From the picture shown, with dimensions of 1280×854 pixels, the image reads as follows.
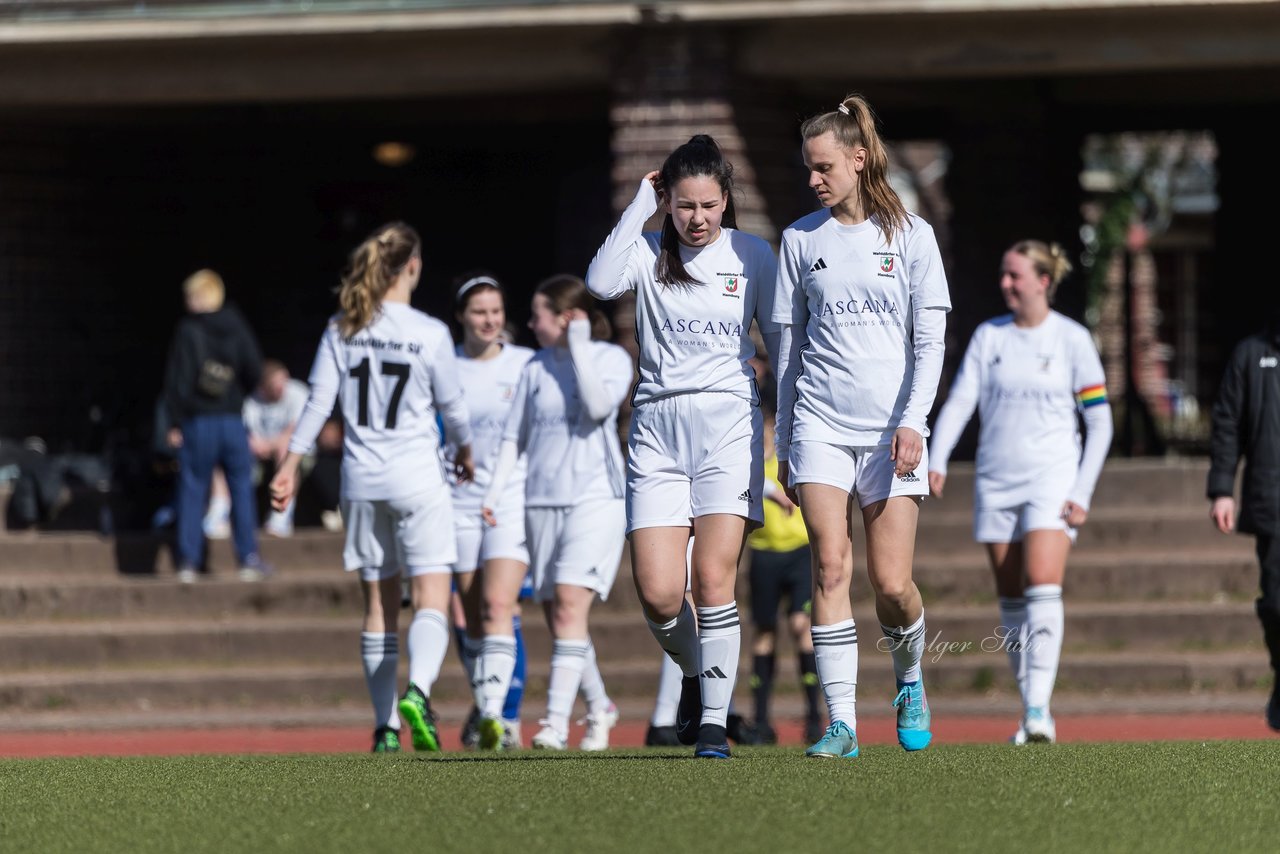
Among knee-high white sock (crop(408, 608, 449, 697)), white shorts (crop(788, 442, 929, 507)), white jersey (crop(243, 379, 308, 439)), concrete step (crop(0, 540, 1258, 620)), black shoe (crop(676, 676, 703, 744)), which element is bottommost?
black shoe (crop(676, 676, 703, 744))

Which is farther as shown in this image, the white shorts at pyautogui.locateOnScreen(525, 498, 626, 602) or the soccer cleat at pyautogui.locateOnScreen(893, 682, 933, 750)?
the white shorts at pyautogui.locateOnScreen(525, 498, 626, 602)

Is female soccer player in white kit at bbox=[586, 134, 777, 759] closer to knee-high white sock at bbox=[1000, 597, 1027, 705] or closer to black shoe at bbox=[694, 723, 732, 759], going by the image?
black shoe at bbox=[694, 723, 732, 759]

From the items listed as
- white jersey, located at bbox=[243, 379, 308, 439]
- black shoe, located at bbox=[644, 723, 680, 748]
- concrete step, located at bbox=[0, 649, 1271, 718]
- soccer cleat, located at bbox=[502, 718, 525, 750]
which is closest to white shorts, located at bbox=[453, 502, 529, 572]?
soccer cleat, located at bbox=[502, 718, 525, 750]

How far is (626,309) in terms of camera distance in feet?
50.5

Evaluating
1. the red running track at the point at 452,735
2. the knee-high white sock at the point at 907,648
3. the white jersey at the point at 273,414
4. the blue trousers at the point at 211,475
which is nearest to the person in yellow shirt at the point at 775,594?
the red running track at the point at 452,735

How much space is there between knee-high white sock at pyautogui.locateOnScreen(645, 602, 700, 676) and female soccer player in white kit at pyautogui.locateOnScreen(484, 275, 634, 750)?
226 cm

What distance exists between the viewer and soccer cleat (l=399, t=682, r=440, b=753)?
9180mm

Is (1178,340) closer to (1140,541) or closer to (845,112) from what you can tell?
(1140,541)

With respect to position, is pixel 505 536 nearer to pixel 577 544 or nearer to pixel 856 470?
pixel 577 544

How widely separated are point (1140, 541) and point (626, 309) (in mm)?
3888

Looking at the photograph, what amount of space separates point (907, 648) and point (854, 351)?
107 centimetres

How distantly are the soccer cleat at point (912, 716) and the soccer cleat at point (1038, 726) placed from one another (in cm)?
232

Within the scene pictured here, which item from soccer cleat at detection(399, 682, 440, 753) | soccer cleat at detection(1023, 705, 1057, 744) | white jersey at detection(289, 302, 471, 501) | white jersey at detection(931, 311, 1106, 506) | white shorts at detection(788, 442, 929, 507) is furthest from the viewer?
white jersey at detection(931, 311, 1106, 506)

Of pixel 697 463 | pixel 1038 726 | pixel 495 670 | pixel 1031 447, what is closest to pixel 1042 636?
pixel 1038 726
